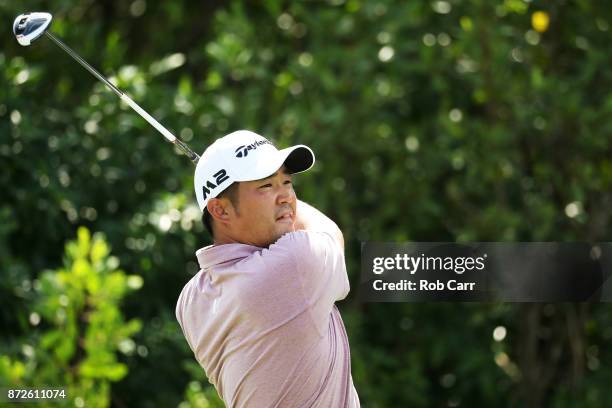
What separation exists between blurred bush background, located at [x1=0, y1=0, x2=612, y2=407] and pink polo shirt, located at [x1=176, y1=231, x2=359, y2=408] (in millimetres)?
2052

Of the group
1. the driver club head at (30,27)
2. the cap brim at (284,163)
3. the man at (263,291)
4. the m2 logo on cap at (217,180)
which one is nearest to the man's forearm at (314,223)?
the man at (263,291)

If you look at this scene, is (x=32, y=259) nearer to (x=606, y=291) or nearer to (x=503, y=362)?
(x=503, y=362)

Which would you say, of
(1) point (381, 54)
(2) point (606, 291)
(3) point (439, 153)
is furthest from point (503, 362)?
(2) point (606, 291)

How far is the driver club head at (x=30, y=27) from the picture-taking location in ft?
8.87

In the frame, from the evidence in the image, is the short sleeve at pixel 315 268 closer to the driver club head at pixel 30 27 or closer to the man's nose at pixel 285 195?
the man's nose at pixel 285 195

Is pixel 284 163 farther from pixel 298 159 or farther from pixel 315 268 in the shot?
pixel 315 268

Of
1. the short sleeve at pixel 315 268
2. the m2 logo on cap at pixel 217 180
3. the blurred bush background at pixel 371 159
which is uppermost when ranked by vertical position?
the m2 logo on cap at pixel 217 180

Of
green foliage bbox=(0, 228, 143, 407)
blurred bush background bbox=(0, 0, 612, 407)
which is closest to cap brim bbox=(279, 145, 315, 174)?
green foliage bbox=(0, 228, 143, 407)

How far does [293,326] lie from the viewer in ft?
7.37

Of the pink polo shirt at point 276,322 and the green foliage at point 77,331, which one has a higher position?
the pink polo shirt at point 276,322

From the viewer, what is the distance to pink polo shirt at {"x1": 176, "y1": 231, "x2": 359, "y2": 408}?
223cm

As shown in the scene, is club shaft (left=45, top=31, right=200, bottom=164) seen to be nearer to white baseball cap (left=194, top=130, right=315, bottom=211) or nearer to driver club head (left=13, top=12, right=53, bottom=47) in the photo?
driver club head (left=13, top=12, right=53, bottom=47)

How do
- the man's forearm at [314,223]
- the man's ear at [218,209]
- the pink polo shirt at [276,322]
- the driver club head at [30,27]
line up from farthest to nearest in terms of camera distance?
the driver club head at [30,27]
the man's forearm at [314,223]
the man's ear at [218,209]
the pink polo shirt at [276,322]

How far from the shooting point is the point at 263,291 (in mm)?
2227
